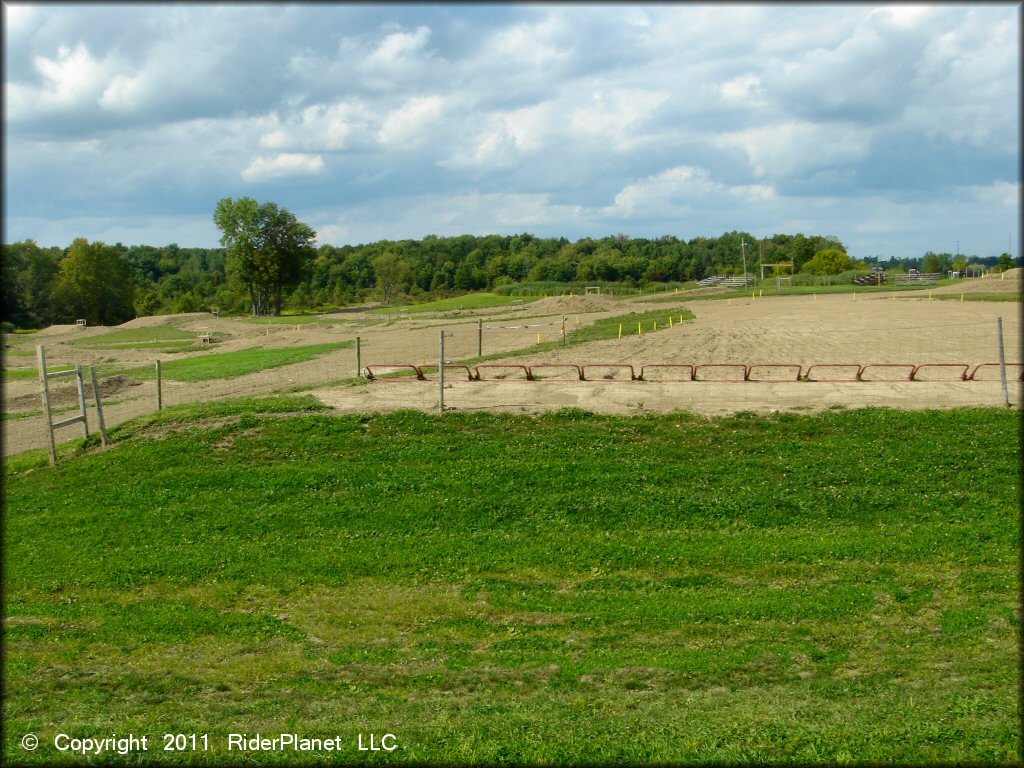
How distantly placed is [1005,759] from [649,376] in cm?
1671

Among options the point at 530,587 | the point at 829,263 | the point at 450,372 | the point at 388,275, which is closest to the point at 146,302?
the point at 388,275

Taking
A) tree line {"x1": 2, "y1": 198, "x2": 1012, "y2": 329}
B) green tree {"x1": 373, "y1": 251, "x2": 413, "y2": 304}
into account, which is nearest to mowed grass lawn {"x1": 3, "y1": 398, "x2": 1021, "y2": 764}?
tree line {"x1": 2, "y1": 198, "x2": 1012, "y2": 329}

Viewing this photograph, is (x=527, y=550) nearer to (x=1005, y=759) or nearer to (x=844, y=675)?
(x=844, y=675)

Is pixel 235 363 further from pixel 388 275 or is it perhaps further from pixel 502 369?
pixel 388 275

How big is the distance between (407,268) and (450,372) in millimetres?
105617

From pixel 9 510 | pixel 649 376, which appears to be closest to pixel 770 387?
pixel 649 376

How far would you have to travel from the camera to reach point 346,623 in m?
8.62

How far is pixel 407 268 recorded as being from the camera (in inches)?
4948

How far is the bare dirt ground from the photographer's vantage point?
16.9 metres

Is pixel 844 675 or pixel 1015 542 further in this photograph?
pixel 1015 542

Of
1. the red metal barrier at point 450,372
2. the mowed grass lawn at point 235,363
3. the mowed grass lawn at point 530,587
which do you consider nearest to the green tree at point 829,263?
the mowed grass lawn at point 235,363

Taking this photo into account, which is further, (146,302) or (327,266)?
(327,266)

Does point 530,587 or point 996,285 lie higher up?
point 996,285

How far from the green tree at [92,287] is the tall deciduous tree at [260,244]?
12929mm
